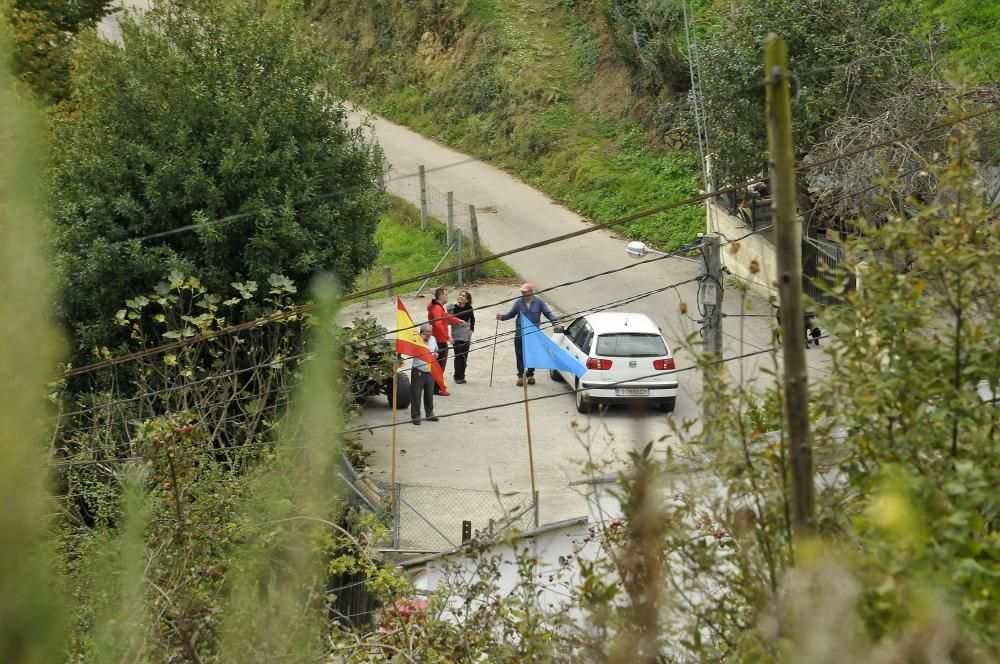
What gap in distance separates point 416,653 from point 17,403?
4618mm

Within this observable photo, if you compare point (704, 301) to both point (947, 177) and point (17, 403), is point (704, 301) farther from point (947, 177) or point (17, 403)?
point (17, 403)

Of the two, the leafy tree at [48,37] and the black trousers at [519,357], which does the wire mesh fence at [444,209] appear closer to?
the leafy tree at [48,37]

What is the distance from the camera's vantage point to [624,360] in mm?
15922

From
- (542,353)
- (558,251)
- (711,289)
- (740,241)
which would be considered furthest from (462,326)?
(558,251)

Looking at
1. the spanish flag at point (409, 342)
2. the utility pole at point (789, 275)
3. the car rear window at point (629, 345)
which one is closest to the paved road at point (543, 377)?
the car rear window at point (629, 345)

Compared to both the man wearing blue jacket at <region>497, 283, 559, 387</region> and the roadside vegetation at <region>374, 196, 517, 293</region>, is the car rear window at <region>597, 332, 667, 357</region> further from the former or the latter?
the roadside vegetation at <region>374, 196, 517, 293</region>

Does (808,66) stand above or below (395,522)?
above

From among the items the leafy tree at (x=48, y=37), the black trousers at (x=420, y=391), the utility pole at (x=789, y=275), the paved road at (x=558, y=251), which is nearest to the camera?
the utility pole at (x=789, y=275)

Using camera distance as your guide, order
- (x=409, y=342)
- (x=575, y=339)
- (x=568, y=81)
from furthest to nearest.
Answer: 1. (x=568, y=81)
2. (x=575, y=339)
3. (x=409, y=342)

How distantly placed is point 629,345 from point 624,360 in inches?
10.7

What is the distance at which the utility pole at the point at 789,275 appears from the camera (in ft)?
10.2

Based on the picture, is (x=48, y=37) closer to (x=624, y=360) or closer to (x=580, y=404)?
(x=580, y=404)

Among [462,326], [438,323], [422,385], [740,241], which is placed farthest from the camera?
[740,241]

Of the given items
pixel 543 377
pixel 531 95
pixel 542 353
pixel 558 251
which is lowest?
pixel 543 377
